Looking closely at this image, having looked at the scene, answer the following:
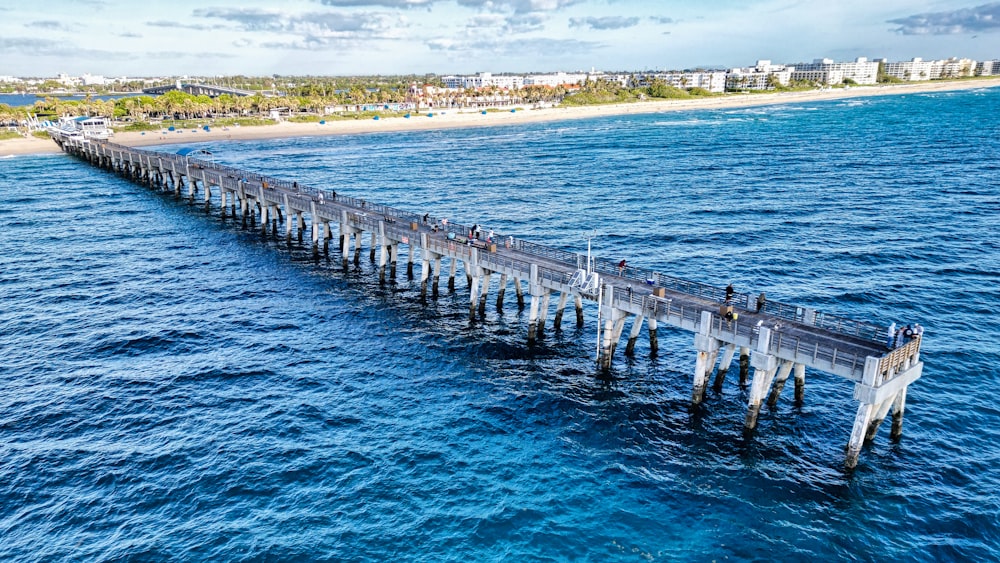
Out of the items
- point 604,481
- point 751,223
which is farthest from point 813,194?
point 604,481

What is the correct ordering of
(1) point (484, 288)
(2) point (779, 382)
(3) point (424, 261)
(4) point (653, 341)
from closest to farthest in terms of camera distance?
(2) point (779, 382) < (4) point (653, 341) < (1) point (484, 288) < (3) point (424, 261)

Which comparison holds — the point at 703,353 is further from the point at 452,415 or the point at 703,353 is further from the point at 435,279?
the point at 435,279

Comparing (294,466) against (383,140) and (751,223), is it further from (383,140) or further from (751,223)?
(383,140)

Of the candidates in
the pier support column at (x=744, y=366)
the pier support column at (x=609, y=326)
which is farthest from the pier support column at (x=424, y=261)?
the pier support column at (x=744, y=366)

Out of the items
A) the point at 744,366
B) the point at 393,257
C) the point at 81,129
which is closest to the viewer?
the point at 744,366

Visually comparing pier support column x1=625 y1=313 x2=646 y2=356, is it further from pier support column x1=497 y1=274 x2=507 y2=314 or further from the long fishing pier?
pier support column x1=497 y1=274 x2=507 y2=314

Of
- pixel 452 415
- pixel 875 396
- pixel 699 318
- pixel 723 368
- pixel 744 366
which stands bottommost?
pixel 452 415

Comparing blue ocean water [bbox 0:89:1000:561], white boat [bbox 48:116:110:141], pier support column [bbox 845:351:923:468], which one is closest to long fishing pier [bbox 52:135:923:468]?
pier support column [bbox 845:351:923:468]

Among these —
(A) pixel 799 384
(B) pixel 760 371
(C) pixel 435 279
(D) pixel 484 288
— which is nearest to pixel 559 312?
(D) pixel 484 288
